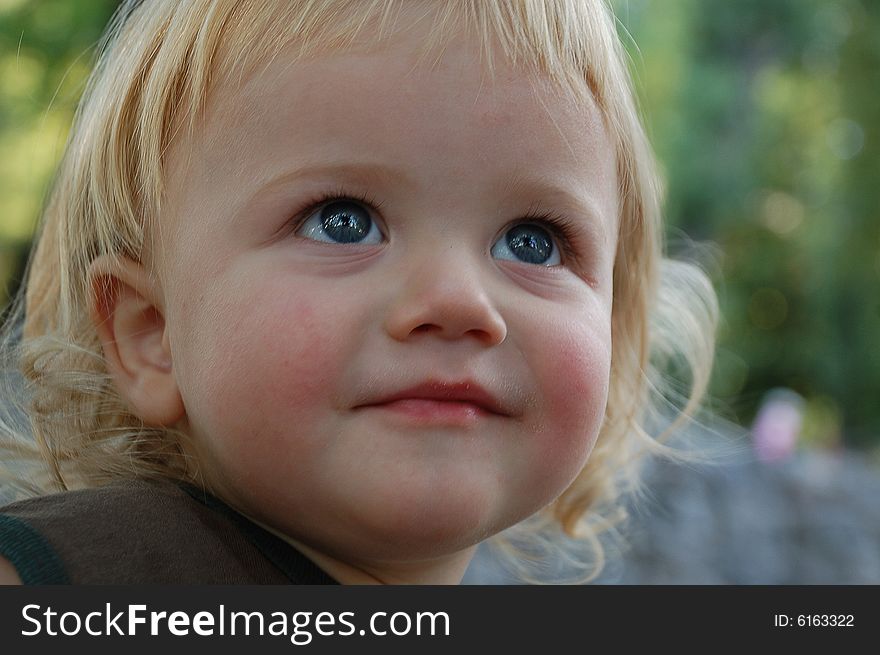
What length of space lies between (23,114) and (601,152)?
3.46 m

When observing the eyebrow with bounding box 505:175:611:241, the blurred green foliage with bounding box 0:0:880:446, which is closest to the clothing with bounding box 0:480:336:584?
the eyebrow with bounding box 505:175:611:241

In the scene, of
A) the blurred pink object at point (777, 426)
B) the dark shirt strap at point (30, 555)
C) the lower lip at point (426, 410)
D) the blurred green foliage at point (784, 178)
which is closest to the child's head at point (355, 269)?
the lower lip at point (426, 410)

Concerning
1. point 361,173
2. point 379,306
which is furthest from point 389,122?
point 379,306

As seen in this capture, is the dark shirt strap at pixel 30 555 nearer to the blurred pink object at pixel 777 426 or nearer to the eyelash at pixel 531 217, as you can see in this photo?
the eyelash at pixel 531 217

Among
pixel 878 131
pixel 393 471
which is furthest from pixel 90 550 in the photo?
pixel 878 131

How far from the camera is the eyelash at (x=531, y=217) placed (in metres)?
1.06

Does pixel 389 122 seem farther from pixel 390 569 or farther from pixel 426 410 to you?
pixel 390 569

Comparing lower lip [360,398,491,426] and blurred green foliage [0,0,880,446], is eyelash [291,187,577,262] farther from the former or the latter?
blurred green foliage [0,0,880,446]

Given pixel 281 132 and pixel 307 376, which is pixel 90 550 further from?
pixel 281 132

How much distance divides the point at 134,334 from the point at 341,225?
1.07 ft

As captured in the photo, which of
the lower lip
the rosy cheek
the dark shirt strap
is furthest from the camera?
the rosy cheek

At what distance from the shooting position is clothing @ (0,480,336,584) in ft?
3.00

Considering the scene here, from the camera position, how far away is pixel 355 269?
1043 millimetres

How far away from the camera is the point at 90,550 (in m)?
0.94
